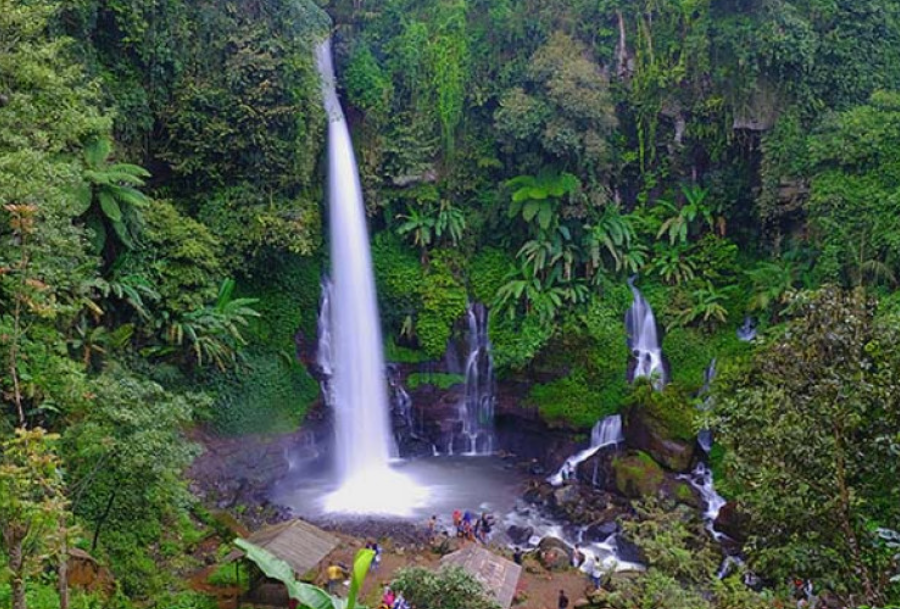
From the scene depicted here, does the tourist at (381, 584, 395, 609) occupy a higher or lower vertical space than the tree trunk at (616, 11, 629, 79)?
lower

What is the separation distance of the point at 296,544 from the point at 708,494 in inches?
414

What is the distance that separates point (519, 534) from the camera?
1709 centimetres

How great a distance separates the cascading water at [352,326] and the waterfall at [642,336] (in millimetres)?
7589

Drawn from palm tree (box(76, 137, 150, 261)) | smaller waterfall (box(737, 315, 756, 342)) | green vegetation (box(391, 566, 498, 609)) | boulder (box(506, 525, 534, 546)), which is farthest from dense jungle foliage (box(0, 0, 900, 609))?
boulder (box(506, 525, 534, 546))

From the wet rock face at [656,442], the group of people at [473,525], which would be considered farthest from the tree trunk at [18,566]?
the wet rock face at [656,442]

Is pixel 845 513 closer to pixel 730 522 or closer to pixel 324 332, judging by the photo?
pixel 730 522

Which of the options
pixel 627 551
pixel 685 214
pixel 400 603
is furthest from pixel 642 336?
pixel 400 603

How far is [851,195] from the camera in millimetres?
18172

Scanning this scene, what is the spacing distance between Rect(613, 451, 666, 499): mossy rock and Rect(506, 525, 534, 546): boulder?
3.04 metres

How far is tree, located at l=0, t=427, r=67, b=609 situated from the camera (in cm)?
669

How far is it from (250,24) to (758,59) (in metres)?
14.3

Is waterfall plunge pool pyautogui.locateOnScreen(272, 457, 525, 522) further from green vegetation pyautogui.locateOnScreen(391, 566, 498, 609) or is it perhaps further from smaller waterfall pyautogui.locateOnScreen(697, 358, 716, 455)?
green vegetation pyautogui.locateOnScreen(391, 566, 498, 609)

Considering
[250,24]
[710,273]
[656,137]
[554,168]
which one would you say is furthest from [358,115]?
[710,273]

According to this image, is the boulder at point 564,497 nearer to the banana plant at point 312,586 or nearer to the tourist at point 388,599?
the tourist at point 388,599
